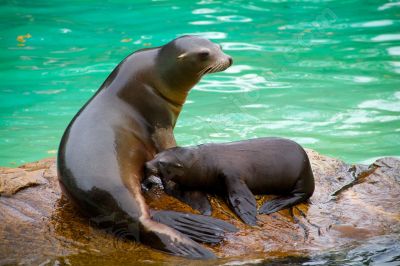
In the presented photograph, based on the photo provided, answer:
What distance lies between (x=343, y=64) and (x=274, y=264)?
24.0ft

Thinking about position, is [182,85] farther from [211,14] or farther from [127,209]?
[211,14]

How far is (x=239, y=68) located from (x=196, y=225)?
6804 millimetres

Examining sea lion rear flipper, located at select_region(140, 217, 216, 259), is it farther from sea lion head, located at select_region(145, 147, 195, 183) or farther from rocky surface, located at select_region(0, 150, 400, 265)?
sea lion head, located at select_region(145, 147, 195, 183)

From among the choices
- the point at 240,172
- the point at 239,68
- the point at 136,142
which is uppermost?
the point at 136,142

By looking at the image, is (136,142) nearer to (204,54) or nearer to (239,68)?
(204,54)

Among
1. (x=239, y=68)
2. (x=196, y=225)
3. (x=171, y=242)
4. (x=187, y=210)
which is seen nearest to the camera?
(x=171, y=242)

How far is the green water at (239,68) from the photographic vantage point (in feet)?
27.7

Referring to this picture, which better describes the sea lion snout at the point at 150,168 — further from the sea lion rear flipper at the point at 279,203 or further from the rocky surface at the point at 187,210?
the sea lion rear flipper at the point at 279,203

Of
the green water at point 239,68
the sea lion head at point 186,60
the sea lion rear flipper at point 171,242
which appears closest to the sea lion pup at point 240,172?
the sea lion rear flipper at point 171,242

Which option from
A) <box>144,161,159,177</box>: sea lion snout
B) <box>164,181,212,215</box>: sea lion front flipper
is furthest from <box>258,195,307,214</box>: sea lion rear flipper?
<box>144,161,159,177</box>: sea lion snout

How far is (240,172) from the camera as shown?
4551mm

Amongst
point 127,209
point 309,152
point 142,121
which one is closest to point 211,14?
point 309,152

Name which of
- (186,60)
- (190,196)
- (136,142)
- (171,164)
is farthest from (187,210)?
(186,60)

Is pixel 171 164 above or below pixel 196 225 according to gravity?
above
